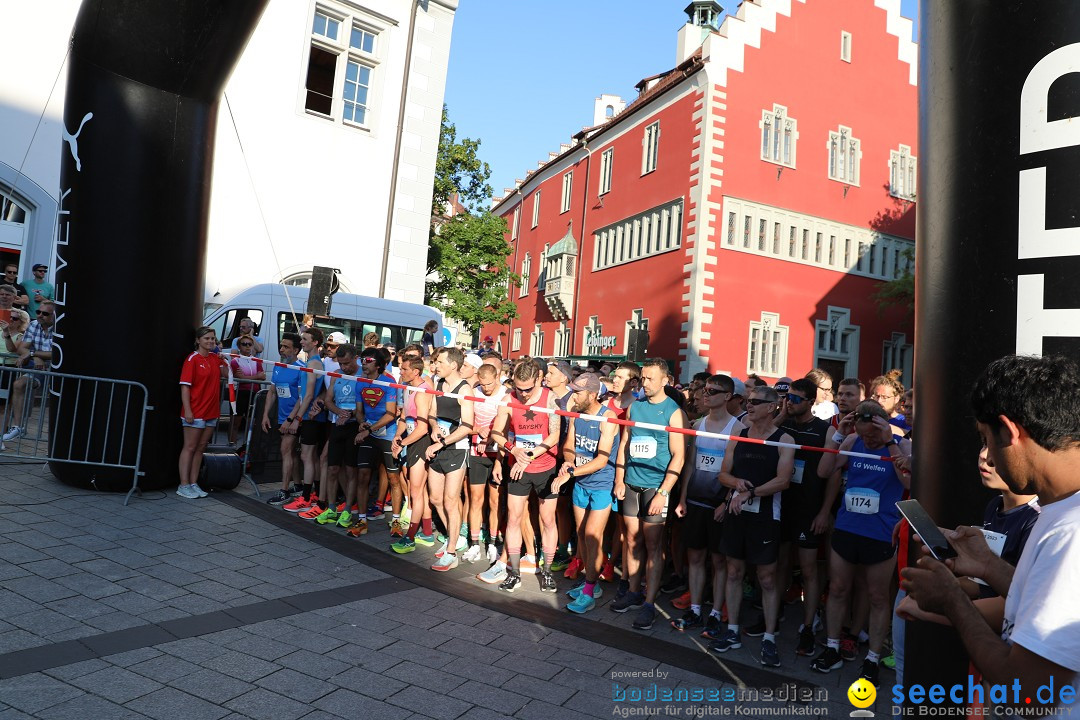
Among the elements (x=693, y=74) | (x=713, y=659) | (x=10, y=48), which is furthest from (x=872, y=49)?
(x=713, y=659)

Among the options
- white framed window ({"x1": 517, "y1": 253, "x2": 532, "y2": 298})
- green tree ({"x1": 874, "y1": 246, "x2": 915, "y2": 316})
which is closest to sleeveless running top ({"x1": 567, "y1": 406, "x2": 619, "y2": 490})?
green tree ({"x1": 874, "y1": 246, "x2": 915, "y2": 316})

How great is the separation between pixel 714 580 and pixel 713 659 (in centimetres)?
78

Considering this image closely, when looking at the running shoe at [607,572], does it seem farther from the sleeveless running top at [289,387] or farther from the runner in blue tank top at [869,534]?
the sleeveless running top at [289,387]

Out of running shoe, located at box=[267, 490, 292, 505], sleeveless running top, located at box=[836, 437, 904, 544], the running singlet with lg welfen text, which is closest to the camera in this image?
sleeveless running top, located at box=[836, 437, 904, 544]

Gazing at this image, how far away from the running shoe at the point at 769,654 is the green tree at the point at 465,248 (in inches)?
948

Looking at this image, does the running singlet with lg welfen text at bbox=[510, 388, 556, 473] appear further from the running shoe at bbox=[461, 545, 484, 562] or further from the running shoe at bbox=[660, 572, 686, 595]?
the running shoe at bbox=[660, 572, 686, 595]

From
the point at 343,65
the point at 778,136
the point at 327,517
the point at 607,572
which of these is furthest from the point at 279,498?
the point at 778,136

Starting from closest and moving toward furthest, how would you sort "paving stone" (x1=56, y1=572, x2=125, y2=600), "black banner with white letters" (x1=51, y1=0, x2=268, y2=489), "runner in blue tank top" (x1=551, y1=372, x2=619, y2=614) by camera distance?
"paving stone" (x1=56, y1=572, x2=125, y2=600)
"runner in blue tank top" (x1=551, y1=372, x2=619, y2=614)
"black banner with white letters" (x1=51, y1=0, x2=268, y2=489)

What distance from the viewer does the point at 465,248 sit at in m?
29.2

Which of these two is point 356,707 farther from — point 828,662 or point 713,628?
point 828,662

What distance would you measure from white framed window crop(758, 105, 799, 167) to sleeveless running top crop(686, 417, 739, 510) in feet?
75.6

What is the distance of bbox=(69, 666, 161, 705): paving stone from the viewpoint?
3.53 metres

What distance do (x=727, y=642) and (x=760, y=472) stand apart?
4.12ft

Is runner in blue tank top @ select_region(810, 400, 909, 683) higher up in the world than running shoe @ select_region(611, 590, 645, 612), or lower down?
higher up
